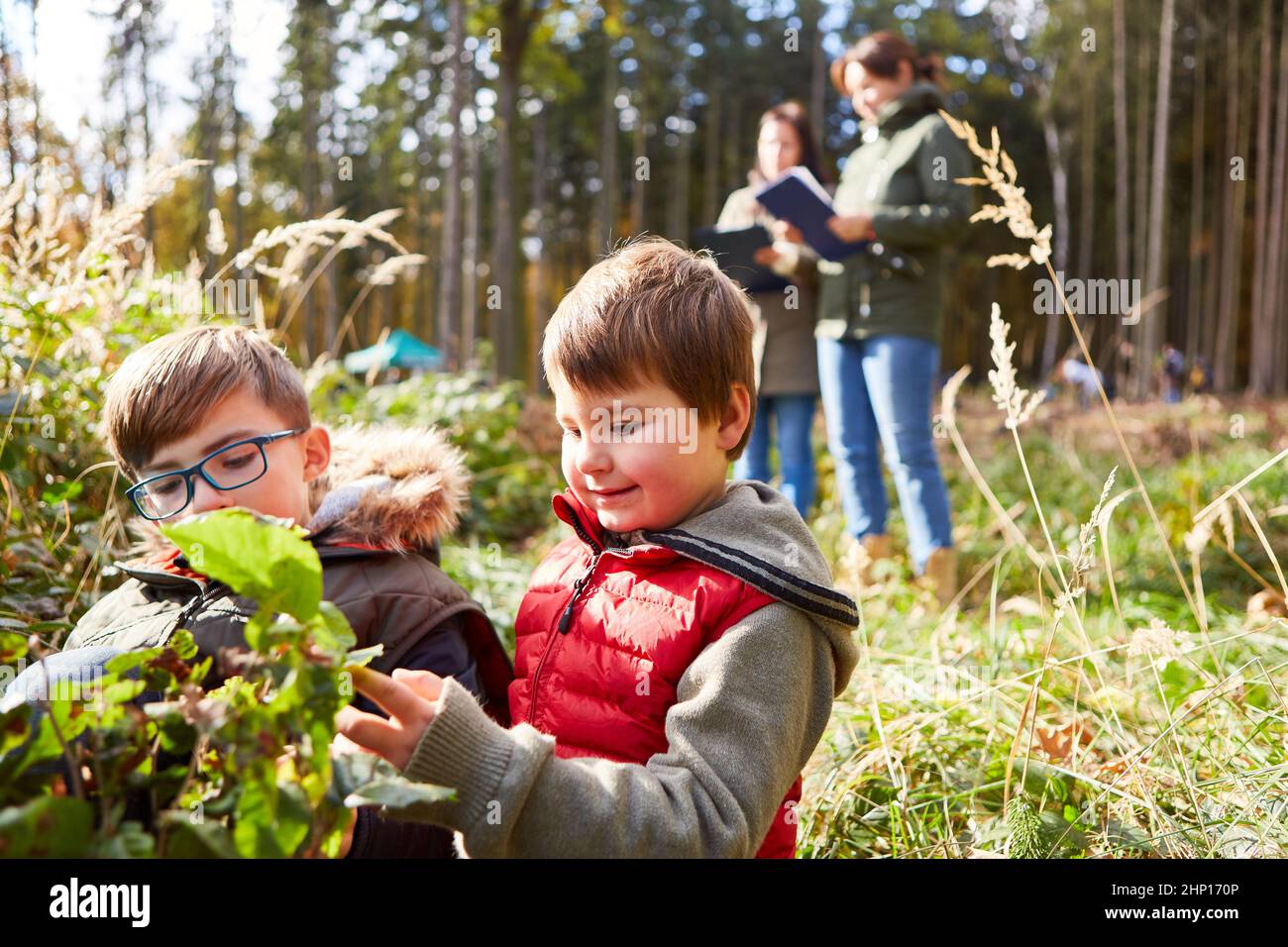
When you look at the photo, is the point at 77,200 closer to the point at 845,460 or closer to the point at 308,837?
the point at 845,460

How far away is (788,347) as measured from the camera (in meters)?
4.18

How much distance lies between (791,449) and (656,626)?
2.92 metres

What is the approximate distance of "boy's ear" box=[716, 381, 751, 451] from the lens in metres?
1.44

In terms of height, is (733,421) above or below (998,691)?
above

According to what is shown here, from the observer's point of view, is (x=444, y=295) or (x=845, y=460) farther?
(x=444, y=295)

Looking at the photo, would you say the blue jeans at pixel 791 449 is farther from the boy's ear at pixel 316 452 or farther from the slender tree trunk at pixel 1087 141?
the slender tree trunk at pixel 1087 141

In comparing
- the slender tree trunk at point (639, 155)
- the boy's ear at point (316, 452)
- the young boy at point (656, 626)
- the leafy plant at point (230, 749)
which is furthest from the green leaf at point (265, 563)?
the slender tree trunk at point (639, 155)

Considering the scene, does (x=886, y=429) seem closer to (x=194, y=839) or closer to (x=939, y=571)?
(x=939, y=571)

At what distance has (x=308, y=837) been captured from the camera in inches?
29.2

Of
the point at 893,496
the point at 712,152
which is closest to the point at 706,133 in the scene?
the point at 712,152

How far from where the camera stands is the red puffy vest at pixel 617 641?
126 centimetres

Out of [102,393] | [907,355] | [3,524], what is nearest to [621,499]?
[3,524]

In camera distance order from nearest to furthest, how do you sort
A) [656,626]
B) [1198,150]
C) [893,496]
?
[656,626] → [893,496] → [1198,150]

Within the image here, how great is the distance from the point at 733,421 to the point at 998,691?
1.12m
